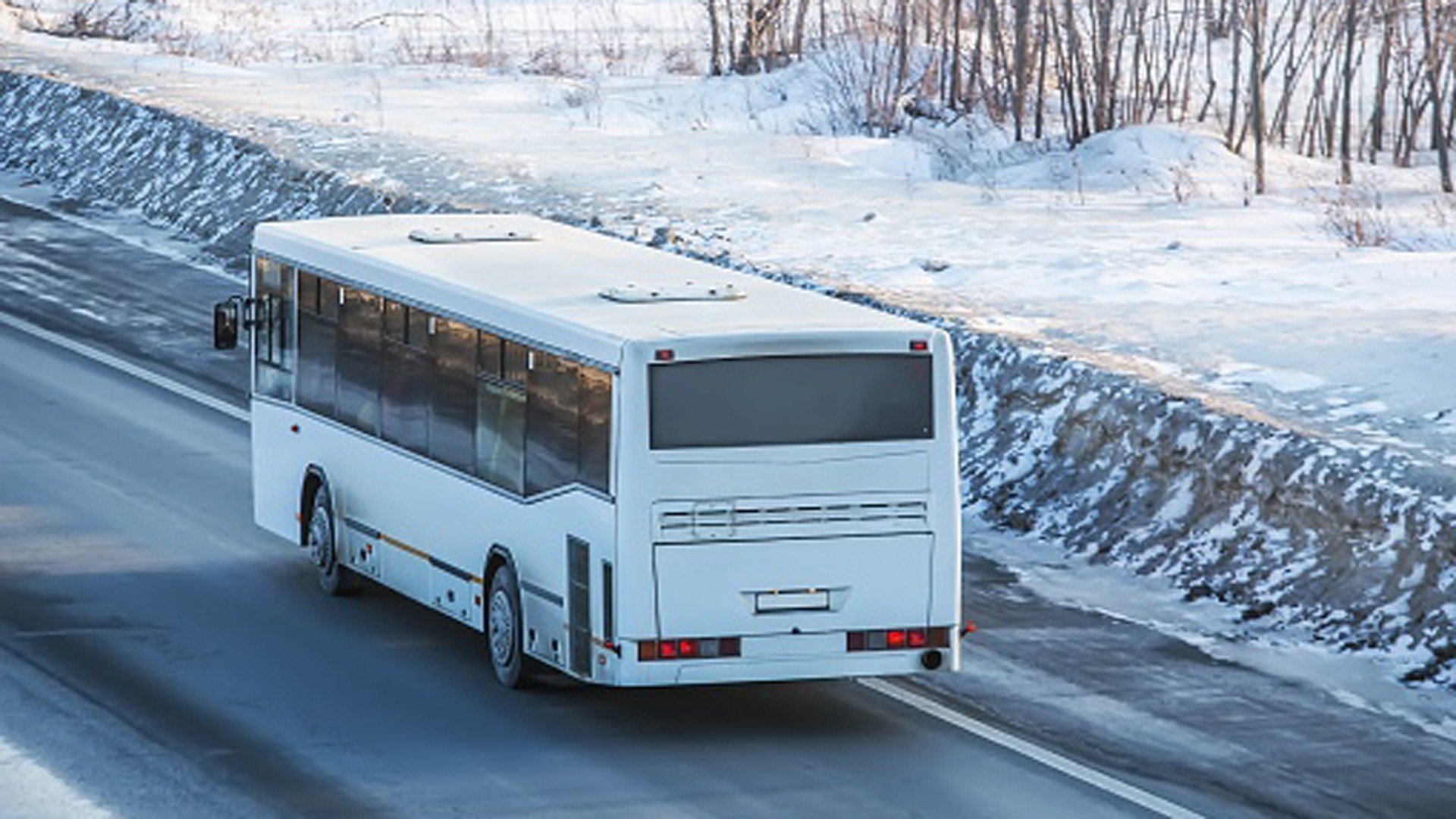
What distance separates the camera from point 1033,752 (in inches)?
636

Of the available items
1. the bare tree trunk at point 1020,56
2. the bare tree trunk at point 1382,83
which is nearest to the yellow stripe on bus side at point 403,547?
the bare tree trunk at point 1382,83

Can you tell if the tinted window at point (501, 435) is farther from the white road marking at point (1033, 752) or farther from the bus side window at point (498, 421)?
the white road marking at point (1033, 752)

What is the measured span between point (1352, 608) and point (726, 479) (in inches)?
203

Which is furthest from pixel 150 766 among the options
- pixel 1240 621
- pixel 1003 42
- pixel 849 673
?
pixel 1003 42

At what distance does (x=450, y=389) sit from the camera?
1805 cm

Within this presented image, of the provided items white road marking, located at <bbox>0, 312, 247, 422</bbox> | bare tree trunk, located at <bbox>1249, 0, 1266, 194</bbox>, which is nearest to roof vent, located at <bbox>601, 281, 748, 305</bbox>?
white road marking, located at <bbox>0, 312, 247, 422</bbox>

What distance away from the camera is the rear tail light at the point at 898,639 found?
53.2 feet

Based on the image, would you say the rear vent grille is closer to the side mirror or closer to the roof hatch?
the roof hatch

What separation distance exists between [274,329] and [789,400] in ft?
19.3

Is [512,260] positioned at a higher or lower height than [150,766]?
higher

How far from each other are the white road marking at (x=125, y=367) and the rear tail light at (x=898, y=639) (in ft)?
37.1

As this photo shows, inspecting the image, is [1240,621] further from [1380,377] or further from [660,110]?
[660,110]

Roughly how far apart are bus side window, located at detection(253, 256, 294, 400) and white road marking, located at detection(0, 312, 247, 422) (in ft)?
17.8

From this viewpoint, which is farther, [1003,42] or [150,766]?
[1003,42]
